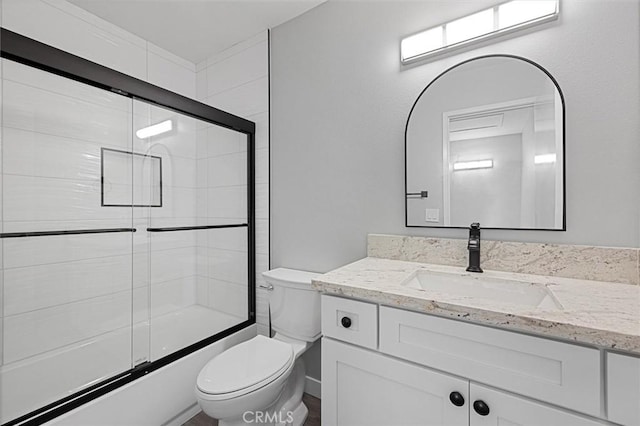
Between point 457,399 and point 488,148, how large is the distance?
1.02 m

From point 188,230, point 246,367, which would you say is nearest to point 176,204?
point 188,230

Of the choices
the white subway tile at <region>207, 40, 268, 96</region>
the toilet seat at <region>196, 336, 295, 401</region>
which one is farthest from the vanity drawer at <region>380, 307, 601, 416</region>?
the white subway tile at <region>207, 40, 268, 96</region>

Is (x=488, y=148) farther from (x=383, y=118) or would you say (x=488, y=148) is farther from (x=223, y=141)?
(x=223, y=141)

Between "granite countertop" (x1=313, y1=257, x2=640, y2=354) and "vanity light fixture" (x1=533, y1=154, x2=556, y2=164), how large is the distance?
0.47 metres

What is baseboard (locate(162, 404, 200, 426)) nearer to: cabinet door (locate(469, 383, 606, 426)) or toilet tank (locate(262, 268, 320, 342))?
toilet tank (locate(262, 268, 320, 342))

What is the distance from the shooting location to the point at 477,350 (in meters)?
0.86

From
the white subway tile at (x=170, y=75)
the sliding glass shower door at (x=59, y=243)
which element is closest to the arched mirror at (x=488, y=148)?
the sliding glass shower door at (x=59, y=243)

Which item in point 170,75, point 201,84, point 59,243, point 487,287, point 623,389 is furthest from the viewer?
point 201,84

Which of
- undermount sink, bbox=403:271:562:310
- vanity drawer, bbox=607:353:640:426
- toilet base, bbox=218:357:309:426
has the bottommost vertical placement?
toilet base, bbox=218:357:309:426

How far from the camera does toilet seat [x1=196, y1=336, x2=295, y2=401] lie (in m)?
1.19

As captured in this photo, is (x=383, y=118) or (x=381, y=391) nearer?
(x=381, y=391)

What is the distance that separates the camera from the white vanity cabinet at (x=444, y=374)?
76cm

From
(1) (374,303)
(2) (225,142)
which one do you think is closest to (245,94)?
(2) (225,142)

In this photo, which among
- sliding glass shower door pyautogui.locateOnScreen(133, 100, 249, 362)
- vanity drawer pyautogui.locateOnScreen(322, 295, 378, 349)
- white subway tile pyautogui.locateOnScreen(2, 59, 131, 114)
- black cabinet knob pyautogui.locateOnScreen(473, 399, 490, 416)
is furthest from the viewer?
sliding glass shower door pyautogui.locateOnScreen(133, 100, 249, 362)
